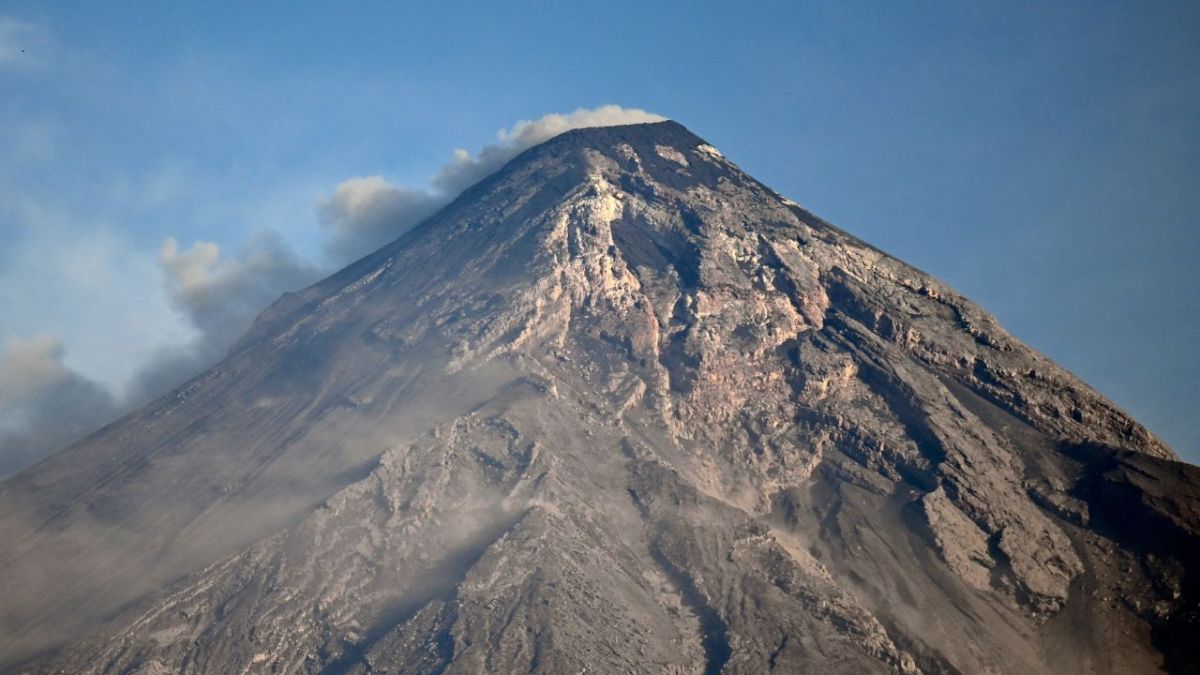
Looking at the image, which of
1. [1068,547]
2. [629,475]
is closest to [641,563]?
[629,475]

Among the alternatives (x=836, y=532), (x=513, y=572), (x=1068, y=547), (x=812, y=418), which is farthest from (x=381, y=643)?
(x=1068, y=547)

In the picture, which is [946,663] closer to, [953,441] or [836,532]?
[836,532]

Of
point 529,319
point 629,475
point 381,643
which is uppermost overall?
point 529,319

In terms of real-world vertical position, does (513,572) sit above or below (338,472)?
below

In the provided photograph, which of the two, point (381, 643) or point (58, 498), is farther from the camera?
point (58, 498)

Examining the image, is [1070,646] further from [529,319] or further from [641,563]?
[529,319]

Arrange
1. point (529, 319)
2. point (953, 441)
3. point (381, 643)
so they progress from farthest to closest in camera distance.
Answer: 1. point (529, 319)
2. point (953, 441)
3. point (381, 643)

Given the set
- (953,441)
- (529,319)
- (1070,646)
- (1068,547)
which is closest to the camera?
(1070,646)
